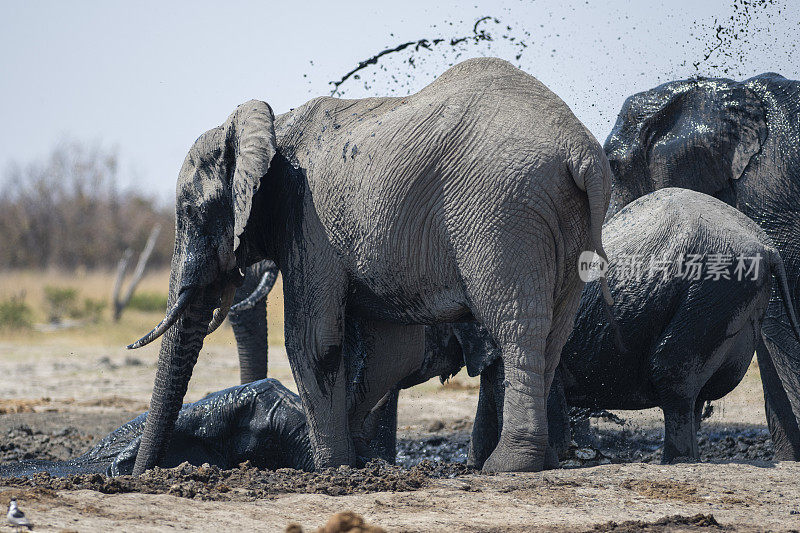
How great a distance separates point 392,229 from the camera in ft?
16.5

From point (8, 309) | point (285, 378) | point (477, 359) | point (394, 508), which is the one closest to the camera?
point (394, 508)

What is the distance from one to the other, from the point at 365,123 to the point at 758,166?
385cm

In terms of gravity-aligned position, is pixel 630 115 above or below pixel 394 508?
above

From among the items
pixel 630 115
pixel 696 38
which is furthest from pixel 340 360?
pixel 696 38

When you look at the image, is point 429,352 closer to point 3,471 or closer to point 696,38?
point 3,471

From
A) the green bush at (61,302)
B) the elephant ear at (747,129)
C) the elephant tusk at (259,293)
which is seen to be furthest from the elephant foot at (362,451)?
the green bush at (61,302)

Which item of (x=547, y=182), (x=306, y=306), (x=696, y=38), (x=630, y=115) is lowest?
(x=306, y=306)

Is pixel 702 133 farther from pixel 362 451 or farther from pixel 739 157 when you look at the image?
pixel 362 451

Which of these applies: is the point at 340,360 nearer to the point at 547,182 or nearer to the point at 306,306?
the point at 306,306

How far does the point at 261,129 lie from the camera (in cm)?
551

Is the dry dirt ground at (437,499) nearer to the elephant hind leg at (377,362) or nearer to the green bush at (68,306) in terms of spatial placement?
the elephant hind leg at (377,362)

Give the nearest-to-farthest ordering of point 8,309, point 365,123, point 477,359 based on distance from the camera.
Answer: point 365,123 < point 477,359 < point 8,309

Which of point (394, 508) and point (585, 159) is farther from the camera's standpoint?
point (585, 159)

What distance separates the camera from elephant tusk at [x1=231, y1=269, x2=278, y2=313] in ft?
27.0
